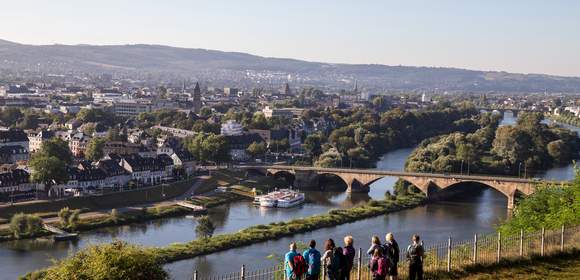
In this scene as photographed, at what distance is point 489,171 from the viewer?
3822cm

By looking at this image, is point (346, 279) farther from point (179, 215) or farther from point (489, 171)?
point (489, 171)

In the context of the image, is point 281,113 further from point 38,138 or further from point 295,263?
point 295,263

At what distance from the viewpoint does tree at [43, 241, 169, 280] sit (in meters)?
6.90

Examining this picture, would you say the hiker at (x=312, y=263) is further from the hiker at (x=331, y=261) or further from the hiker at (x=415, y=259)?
the hiker at (x=415, y=259)

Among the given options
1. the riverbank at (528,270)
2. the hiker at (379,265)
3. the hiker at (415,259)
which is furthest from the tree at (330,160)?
the hiker at (379,265)

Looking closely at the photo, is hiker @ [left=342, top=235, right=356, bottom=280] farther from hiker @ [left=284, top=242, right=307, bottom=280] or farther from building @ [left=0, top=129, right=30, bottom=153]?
building @ [left=0, top=129, right=30, bottom=153]

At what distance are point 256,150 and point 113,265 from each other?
36892 millimetres

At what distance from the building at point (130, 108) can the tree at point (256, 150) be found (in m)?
24.8

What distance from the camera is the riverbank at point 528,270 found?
845cm

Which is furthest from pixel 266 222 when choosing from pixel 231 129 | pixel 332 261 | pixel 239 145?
pixel 231 129

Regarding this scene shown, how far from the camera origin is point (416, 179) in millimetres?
33219

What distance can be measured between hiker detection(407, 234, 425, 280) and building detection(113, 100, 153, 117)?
6084 centimetres

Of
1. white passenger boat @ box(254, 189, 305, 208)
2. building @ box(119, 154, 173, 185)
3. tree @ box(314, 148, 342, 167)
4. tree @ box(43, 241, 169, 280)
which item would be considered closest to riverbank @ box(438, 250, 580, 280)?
tree @ box(43, 241, 169, 280)

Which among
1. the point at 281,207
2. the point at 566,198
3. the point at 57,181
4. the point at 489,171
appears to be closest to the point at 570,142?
the point at 489,171
